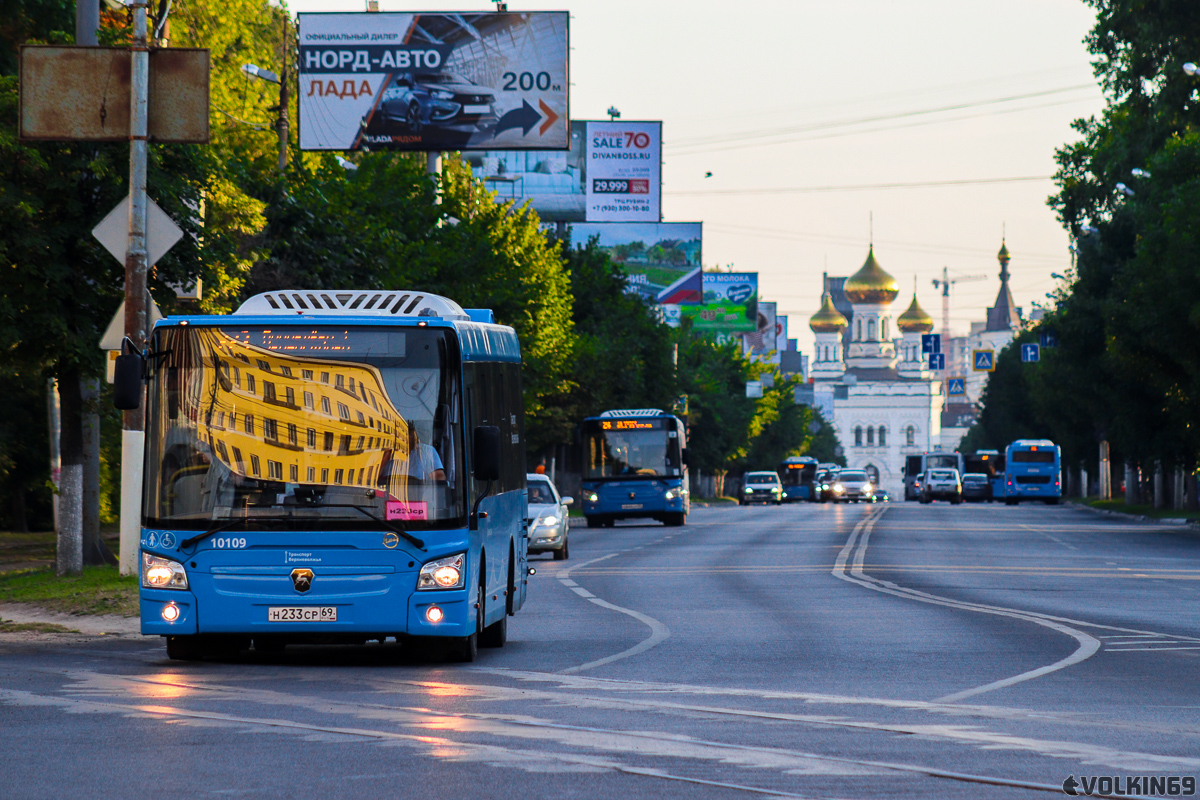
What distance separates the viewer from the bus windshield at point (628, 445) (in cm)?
5069

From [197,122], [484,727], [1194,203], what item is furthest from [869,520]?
[484,727]

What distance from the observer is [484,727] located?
998cm

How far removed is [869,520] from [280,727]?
4513 centimetres

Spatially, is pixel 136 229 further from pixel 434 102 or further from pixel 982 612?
pixel 434 102

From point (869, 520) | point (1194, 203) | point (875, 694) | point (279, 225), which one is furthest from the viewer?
point (869, 520)

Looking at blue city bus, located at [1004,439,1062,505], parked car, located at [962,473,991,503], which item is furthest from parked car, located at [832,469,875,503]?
blue city bus, located at [1004,439,1062,505]

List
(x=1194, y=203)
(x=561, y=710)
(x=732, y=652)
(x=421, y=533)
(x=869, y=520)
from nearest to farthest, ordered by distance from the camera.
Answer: (x=561, y=710)
(x=421, y=533)
(x=732, y=652)
(x=1194, y=203)
(x=869, y=520)

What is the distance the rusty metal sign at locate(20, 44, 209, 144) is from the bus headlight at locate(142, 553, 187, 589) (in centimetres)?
712

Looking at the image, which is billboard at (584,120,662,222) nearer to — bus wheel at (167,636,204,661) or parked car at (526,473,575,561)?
parked car at (526,473,575,561)

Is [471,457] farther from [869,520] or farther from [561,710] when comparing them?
[869,520]

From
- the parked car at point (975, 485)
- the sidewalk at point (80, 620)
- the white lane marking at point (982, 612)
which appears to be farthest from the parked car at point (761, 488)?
the sidewalk at point (80, 620)

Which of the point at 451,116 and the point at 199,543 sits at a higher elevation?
the point at 451,116

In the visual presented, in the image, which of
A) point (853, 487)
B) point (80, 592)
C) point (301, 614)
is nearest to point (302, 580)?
point (301, 614)

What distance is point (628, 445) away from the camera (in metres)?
50.6
